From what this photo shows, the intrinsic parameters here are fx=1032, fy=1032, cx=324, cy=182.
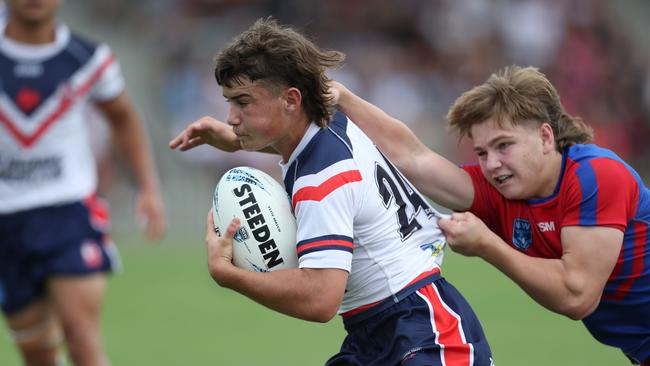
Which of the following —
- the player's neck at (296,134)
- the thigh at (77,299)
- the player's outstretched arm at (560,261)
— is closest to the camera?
the player's outstretched arm at (560,261)

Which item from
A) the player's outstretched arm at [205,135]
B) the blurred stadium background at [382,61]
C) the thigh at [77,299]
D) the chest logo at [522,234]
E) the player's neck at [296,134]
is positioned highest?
the blurred stadium background at [382,61]

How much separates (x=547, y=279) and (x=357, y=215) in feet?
2.75

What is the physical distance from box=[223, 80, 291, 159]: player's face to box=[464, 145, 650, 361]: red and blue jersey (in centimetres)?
109

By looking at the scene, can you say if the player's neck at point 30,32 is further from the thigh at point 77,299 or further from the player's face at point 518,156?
the player's face at point 518,156

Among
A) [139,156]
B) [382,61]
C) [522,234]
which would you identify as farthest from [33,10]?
[382,61]

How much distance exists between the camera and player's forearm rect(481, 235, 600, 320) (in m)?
4.30

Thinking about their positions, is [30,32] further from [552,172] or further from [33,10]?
[552,172]

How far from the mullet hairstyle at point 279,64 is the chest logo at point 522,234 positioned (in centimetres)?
105

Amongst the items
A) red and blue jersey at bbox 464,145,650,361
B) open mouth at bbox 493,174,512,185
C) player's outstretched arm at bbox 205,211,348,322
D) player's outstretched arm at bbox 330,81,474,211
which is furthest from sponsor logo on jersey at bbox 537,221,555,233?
player's outstretched arm at bbox 205,211,348,322

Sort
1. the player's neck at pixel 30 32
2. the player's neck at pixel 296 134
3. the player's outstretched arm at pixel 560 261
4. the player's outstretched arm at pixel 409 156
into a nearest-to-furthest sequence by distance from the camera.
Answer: the player's outstretched arm at pixel 560 261, the player's neck at pixel 296 134, the player's outstretched arm at pixel 409 156, the player's neck at pixel 30 32

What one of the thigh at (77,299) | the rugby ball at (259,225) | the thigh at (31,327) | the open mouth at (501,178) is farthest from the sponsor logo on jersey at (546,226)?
the thigh at (31,327)

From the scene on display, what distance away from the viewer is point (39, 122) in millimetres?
6379

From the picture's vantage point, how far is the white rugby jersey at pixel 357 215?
13.6 ft

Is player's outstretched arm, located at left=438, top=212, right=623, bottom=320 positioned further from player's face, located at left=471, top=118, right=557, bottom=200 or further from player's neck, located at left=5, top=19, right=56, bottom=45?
player's neck, located at left=5, top=19, right=56, bottom=45
